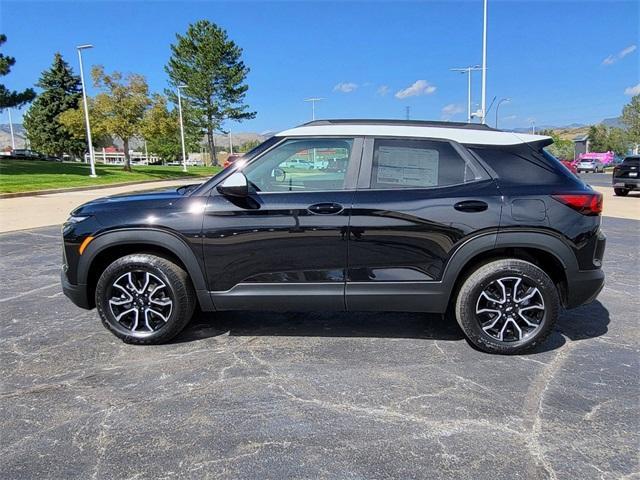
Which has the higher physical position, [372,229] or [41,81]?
[41,81]

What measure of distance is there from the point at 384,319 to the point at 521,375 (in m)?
1.42

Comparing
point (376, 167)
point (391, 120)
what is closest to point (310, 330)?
point (376, 167)

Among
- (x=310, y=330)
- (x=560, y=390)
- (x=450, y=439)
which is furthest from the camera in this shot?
(x=310, y=330)

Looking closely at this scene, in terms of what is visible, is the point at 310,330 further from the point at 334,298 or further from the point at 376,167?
the point at 376,167

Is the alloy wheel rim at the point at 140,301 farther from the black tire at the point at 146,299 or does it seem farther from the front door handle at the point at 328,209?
the front door handle at the point at 328,209

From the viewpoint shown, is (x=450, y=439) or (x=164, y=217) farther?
(x=164, y=217)

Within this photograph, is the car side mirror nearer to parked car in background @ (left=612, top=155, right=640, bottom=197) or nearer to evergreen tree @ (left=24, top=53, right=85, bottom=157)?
parked car in background @ (left=612, top=155, right=640, bottom=197)

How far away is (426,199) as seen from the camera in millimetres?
3535

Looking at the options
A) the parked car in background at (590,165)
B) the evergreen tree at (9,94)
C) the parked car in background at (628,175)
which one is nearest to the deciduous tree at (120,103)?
the evergreen tree at (9,94)

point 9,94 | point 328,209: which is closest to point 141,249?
point 328,209

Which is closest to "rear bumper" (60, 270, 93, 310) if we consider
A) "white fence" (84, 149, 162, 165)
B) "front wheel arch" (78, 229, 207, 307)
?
"front wheel arch" (78, 229, 207, 307)

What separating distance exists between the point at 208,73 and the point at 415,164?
177ft

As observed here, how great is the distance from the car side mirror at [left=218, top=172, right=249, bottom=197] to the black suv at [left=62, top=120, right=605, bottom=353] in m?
0.02

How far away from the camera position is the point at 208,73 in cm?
5259
